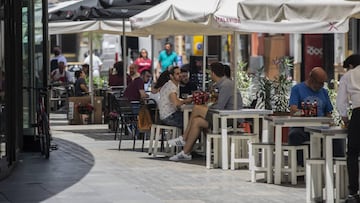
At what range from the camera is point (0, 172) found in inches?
500

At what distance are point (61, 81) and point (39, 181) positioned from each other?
607 inches

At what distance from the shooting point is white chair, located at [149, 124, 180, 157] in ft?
51.0

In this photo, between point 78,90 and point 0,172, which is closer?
point 0,172

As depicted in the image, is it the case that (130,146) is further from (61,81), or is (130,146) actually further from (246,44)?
(246,44)

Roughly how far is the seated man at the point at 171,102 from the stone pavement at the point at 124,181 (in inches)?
26.5

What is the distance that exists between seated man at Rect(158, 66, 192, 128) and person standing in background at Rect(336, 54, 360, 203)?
513 cm

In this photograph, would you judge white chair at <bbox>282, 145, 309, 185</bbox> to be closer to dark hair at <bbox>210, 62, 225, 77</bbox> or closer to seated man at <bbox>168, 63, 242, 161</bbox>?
seated man at <bbox>168, 63, 242, 161</bbox>

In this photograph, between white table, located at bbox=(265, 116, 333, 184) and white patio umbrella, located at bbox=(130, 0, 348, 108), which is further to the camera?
white patio umbrella, located at bbox=(130, 0, 348, 108)

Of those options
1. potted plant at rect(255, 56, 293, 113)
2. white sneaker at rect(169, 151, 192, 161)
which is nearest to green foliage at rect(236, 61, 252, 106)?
potted plant at rect(255, 56, 293, 113)

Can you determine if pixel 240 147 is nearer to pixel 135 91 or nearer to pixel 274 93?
pixel 274 93

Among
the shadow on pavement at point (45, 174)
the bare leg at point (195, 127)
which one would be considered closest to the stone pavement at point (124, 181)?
the shadow on pavement at point (45, 174)

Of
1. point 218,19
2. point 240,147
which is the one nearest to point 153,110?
point 240,147

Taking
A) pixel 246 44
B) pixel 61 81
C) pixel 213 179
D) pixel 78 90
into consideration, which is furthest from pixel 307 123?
pixel 246 44

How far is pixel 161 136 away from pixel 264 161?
3.77 meters
